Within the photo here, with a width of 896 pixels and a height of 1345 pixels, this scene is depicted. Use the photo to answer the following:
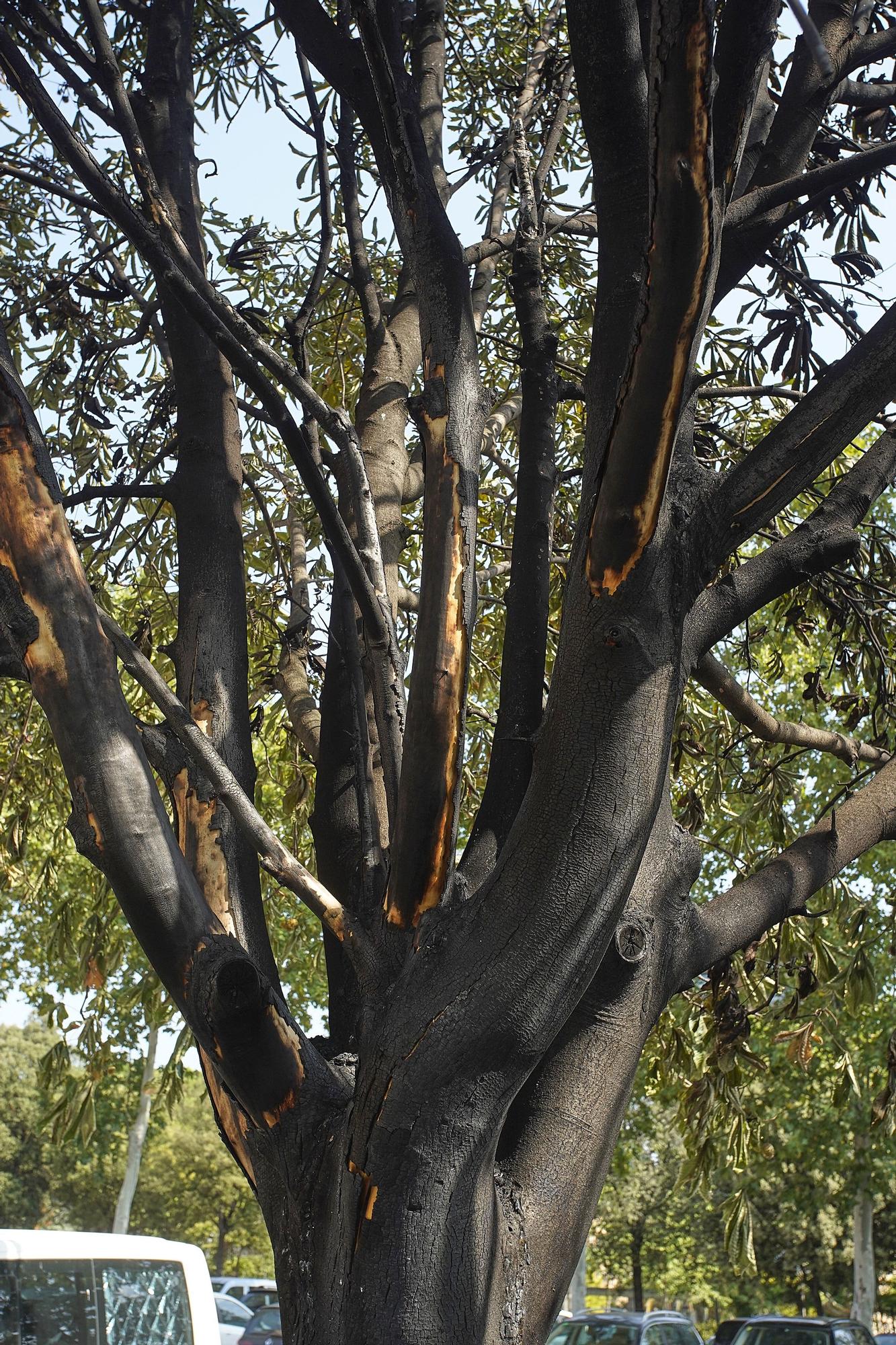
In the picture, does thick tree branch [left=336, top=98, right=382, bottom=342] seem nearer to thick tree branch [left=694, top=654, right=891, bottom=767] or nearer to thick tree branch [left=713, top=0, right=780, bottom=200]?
thick tree branch [left=713, top=0, right=780, bottom=200]

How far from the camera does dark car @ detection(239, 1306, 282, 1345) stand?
1745cm

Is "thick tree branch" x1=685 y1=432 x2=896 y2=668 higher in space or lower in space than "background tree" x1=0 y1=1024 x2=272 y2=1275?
higher

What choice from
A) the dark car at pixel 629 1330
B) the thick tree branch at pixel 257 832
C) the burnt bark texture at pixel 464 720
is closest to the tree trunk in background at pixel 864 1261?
the dark car at pixel 629 1330

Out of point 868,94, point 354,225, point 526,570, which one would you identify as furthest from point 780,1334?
point 354,225

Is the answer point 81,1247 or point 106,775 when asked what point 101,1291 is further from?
point 106,775

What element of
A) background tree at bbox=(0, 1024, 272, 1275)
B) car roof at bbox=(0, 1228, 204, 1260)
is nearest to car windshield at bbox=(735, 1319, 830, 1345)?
car roof at bbox=(0, 1228, 204, 1260)

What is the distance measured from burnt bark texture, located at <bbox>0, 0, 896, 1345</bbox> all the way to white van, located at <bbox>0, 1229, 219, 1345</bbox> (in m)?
2.93

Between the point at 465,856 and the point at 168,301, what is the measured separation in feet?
6.21

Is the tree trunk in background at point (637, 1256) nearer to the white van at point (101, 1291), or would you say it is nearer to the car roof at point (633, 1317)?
the car roof at point (633, 1317)

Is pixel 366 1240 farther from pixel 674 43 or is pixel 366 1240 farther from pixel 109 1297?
pixel 109 1297

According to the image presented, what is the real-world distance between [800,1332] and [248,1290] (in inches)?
717

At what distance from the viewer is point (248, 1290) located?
2692cm

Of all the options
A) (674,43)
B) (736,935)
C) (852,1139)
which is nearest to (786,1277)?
(852,1139)

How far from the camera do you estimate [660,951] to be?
97.0 inches
